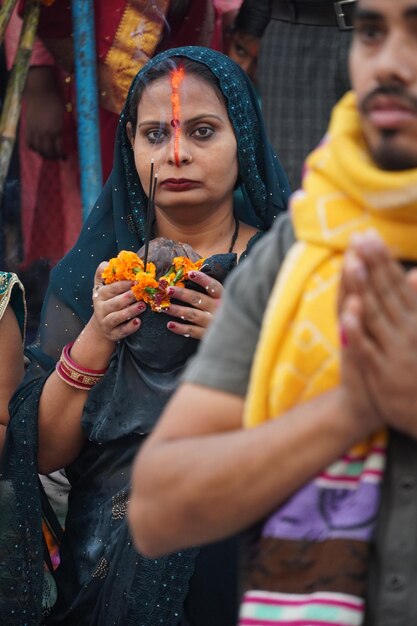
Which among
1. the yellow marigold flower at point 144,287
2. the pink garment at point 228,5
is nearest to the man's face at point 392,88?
the yellow marigold flower at point 144,287

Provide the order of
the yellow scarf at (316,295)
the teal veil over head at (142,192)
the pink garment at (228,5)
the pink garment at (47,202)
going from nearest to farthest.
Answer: the yellow scarf at (316,295) → the teal veil over head at (142,192) → the pink garment at (228,5) → the pink garment at (47,202)

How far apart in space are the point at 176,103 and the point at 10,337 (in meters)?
0.81

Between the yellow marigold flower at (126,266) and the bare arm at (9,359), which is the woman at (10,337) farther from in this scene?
the yellow marigold flower at (126,266)

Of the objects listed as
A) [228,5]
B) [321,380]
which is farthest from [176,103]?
[228,5]

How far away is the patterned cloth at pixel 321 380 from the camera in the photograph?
169 centimetres

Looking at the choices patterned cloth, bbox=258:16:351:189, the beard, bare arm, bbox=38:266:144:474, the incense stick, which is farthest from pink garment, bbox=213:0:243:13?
the beard

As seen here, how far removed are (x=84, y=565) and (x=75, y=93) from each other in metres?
2.36

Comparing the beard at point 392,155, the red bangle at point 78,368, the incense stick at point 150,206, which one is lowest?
the red bangle at point 78,368

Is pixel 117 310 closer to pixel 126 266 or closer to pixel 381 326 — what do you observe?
pixel 126 266

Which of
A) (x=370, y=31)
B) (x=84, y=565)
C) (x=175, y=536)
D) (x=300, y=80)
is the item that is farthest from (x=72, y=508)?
(x=300, y=80)

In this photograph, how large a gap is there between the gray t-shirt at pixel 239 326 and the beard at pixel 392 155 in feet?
0.73

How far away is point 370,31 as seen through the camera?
1.71 metres

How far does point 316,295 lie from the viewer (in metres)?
1.71

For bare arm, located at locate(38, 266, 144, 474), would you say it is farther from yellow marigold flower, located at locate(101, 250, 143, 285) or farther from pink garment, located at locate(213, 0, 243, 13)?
pink garment, located at locate(213, 0, 243, 13)
